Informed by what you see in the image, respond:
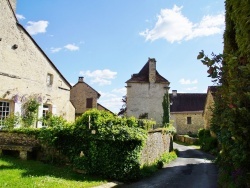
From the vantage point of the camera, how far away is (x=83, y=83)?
120 ft

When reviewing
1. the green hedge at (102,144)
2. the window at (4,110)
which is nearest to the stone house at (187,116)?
the window at (4,110)

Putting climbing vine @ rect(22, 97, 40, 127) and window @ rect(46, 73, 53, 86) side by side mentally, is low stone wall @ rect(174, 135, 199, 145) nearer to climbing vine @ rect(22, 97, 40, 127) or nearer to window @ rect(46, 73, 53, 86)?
window @ rect(46, 73, 53, 86)

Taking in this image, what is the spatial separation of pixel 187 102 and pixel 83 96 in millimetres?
19527

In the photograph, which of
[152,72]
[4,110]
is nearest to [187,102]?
[152,72]

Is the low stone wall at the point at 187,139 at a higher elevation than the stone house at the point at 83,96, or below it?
below

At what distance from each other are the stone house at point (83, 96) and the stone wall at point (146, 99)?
6.14m

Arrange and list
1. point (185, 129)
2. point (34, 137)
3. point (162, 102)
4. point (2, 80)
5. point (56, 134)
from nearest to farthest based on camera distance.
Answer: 1. point (56, 134)
2. point (34, 137)
3. point (2, 80)
4. point (162, 102)
5. point (185, 129)

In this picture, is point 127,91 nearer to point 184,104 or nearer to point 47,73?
point 47,73

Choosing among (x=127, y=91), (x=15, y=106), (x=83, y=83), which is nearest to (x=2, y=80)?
(x=15, y=106)

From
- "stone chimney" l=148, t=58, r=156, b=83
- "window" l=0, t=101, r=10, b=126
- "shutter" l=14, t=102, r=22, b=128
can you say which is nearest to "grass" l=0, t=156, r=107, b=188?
"window" l=0, t=101, r=10, b=126

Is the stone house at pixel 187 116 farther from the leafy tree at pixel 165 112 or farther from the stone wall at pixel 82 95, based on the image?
the leafy tree at pixel 165 112

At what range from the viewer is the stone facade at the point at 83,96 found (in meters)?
36.4

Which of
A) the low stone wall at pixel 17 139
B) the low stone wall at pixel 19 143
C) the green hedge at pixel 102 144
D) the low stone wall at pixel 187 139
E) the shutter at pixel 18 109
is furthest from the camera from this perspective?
the low stone wall at pixel 187 139

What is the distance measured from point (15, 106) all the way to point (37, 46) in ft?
15.3
